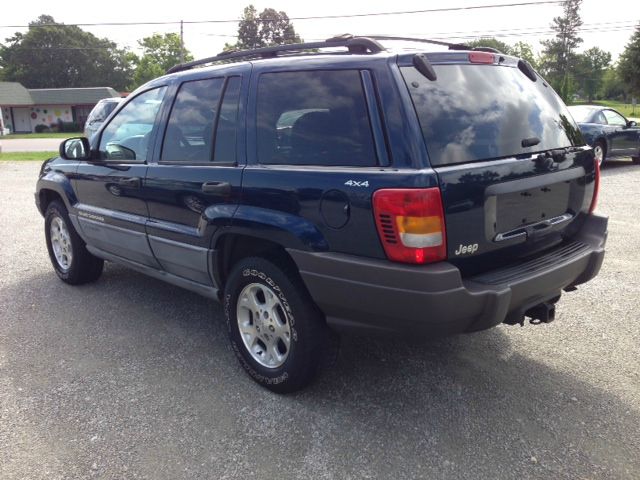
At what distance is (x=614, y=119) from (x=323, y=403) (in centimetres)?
1339

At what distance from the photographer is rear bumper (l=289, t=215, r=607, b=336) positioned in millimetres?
2584

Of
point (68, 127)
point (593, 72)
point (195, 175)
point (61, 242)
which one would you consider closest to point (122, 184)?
point (195, 175)

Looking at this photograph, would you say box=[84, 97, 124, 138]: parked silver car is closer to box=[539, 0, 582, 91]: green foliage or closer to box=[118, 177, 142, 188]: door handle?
box=[118, 177, 142, 188]: door handle

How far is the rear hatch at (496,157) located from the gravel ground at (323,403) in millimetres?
849

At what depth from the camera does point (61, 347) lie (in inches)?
157

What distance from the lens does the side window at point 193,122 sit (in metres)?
3.62

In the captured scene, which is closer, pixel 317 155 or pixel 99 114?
pixel 317 155

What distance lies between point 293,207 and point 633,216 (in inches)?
263

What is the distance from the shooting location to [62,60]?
3100 inches

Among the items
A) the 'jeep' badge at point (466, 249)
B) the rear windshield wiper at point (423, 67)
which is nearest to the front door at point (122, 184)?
the rear windshield wiper at point (423, 67)

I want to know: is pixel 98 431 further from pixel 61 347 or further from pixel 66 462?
pixel 61 347

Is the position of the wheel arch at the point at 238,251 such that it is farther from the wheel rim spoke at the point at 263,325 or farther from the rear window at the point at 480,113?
the rear window at the point at 480,113

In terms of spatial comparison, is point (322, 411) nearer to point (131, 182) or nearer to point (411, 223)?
point (411, 223)

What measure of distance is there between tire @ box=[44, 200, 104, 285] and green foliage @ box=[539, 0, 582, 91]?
82.8 meters
